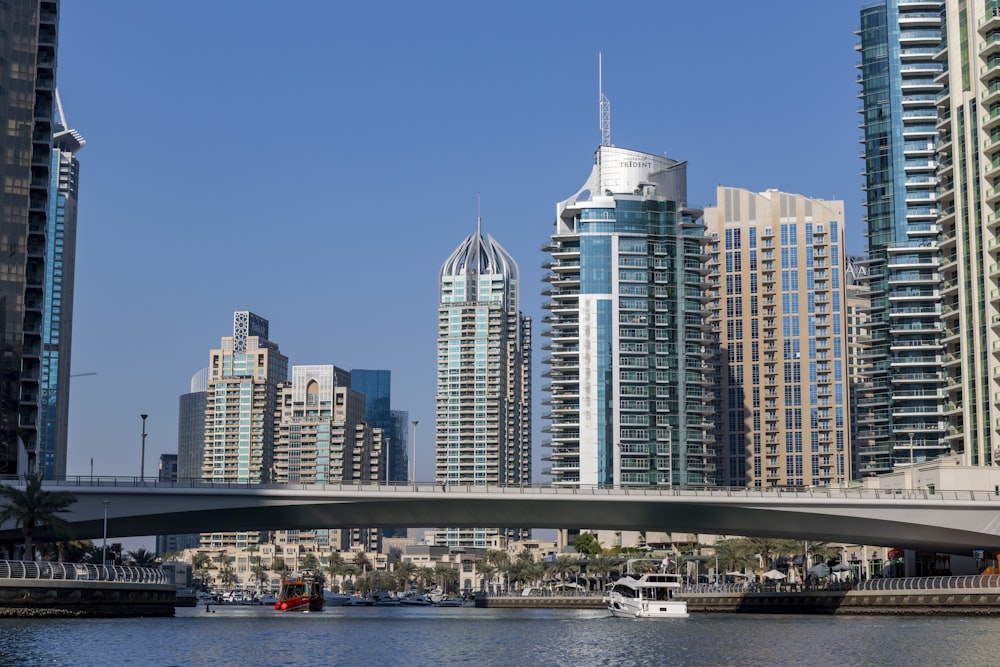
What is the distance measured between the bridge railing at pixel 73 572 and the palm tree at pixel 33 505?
10.7ft

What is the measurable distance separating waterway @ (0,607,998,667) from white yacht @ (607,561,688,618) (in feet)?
40.7

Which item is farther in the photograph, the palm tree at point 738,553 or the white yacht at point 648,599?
the palm tree at point 738,553

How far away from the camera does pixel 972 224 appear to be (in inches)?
5861

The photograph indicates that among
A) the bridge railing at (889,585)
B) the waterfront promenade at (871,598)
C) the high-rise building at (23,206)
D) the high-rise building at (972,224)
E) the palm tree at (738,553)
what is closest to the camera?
the waterfront promenade at (871,598)

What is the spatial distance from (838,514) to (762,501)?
6976 millimetres

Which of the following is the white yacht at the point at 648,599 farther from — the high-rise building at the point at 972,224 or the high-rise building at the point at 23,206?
the high-rise building at the point at 23,206

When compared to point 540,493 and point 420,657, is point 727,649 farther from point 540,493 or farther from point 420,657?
point 540,493

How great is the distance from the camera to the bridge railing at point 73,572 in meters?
93.4

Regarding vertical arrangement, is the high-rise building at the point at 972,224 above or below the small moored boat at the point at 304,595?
above

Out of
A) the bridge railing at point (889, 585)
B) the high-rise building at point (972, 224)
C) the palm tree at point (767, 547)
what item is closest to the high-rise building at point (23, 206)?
the bridge railing at point (889, 585)

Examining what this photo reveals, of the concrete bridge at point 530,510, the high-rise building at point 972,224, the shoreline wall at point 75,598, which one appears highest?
the high-rise building at point 972,224

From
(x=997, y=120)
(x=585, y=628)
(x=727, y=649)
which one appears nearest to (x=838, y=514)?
(x=585, y=628)

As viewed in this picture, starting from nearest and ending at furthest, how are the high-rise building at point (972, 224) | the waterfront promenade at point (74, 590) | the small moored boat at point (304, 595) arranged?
the waterfront promenade at point (74, 590) < the high-rise building at point (972, 224) < the small moored boat at point (304, 595)

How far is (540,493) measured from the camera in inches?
4414
